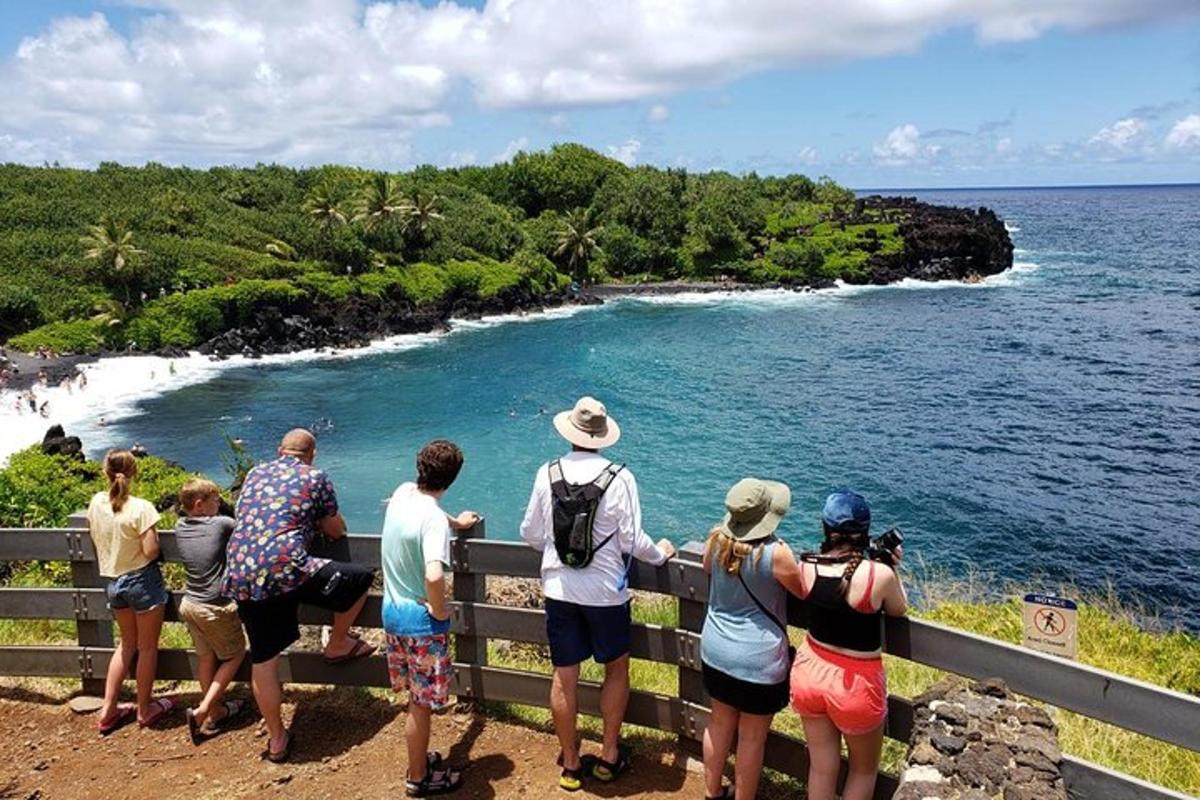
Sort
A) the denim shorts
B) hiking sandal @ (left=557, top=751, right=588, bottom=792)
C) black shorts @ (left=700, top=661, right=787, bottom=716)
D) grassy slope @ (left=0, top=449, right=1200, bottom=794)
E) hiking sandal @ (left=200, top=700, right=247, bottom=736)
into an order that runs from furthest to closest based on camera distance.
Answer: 1. hiking sandal @ (left=200, top=700, right=247, bottom=736)
2. the denim shorts
3. grassy slope @ (left=0, top=449, right=1200, bottom=794)
4. hiking sandal @ (left=557, top=751, right=588, bottom=792)
5. black shorts @ (left=700, top=661, right=787, bottom=716)

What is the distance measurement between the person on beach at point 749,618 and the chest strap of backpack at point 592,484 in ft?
2.31

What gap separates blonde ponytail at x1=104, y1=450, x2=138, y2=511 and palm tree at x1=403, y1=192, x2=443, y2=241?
82.0m

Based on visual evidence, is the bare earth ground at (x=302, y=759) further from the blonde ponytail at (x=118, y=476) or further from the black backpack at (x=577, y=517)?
the blonde ponytail at (x=118, y=476)

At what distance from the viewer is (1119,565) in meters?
26.4

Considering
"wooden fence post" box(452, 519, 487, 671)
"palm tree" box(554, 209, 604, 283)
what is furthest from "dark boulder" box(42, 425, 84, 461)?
Answer: "palm tree" box(554, 209, 604, 283)

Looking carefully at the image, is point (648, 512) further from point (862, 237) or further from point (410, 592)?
point (862, 237)

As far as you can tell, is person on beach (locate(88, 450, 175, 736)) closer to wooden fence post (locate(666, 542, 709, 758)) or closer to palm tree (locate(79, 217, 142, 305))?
wooden fence post (locate(666, 542, 709, 758))

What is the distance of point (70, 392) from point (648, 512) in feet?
121

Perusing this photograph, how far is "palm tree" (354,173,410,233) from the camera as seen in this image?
8169 cm

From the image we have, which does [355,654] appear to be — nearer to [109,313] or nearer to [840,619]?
[840,619]

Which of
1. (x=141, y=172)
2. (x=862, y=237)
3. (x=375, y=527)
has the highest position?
(x=141, y=172)

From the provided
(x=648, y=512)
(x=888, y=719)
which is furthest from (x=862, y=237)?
(x=888, y=719)

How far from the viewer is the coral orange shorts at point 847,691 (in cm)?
461

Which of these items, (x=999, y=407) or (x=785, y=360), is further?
(x=785, y=360)
